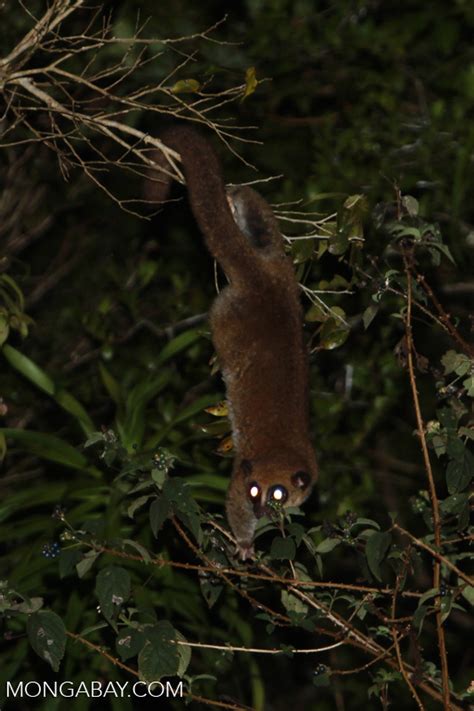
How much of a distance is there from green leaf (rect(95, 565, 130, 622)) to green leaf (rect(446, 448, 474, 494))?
2.45ft

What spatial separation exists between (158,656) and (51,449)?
225cm

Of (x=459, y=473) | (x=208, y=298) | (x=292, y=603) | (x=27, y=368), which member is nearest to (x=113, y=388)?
(x=27, y=368)

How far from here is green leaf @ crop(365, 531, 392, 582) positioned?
8.06 feet

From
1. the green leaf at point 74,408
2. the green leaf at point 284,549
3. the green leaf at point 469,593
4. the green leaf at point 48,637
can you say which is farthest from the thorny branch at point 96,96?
the green leaf at point 469,593

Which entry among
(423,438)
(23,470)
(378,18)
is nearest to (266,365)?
(423,438)

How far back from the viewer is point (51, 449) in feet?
15.0

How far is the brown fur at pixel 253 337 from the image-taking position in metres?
3.49

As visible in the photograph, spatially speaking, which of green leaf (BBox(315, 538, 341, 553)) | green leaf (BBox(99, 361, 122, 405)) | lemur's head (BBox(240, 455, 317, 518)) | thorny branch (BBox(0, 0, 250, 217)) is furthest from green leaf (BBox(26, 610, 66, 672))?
green leaf (BBox(99, 361, 122, 405))

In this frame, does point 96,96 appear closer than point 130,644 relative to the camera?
No

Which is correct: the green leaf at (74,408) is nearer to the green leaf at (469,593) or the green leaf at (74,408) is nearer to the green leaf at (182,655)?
the green leaf at (182,655)

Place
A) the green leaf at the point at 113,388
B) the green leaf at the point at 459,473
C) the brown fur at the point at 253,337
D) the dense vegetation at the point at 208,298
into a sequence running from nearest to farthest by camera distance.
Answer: the green leaf at the point at 459,473
the brown fur at the point at 253,337
the dense vegetation at the point at 208,298
the green leaf at the point at 113,388

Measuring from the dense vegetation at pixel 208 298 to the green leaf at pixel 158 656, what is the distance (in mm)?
883

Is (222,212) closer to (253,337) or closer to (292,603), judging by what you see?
(253,337)

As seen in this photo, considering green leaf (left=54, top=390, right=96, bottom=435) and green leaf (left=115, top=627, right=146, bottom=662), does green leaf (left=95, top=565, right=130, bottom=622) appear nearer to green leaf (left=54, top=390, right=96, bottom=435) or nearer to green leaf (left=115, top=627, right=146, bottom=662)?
green leaf (left=115, top=627, right=146, bottom=662)
